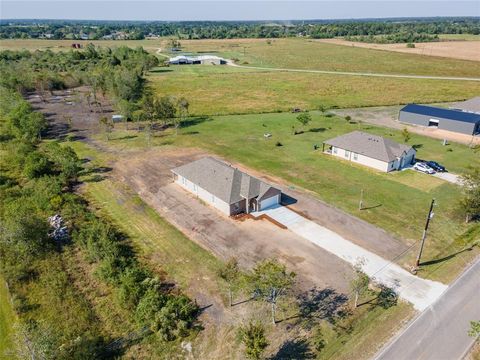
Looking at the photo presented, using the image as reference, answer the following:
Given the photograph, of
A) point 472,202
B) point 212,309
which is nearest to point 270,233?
point 212,309

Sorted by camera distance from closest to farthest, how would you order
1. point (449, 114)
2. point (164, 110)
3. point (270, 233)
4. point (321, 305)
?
point (321, 305) → point (270, 233) → point (449, 114) → point (164, 110)

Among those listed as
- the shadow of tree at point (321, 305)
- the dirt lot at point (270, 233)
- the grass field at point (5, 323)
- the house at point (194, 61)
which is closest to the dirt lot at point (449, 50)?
the house at point (194, 61)

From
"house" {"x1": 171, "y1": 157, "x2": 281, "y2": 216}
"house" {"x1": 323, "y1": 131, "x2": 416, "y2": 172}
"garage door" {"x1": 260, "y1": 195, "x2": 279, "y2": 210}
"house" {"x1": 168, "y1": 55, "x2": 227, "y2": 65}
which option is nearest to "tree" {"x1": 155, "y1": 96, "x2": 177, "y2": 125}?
"house" {"x1": 171, "y1": 157, "x2": 281, "y2": 216}

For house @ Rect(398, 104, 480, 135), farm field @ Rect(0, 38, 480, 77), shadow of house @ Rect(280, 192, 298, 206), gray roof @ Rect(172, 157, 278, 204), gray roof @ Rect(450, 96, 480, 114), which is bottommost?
shadow of house @ Rect(280, 192, 298, 206)

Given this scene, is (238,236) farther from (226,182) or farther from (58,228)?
(58,228)

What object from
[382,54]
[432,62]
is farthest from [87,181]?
[382,54]

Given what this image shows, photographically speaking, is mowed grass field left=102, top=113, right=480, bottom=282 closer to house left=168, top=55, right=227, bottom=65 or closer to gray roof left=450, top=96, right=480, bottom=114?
gray roof left=450, top=96, right=480, bottom=114
